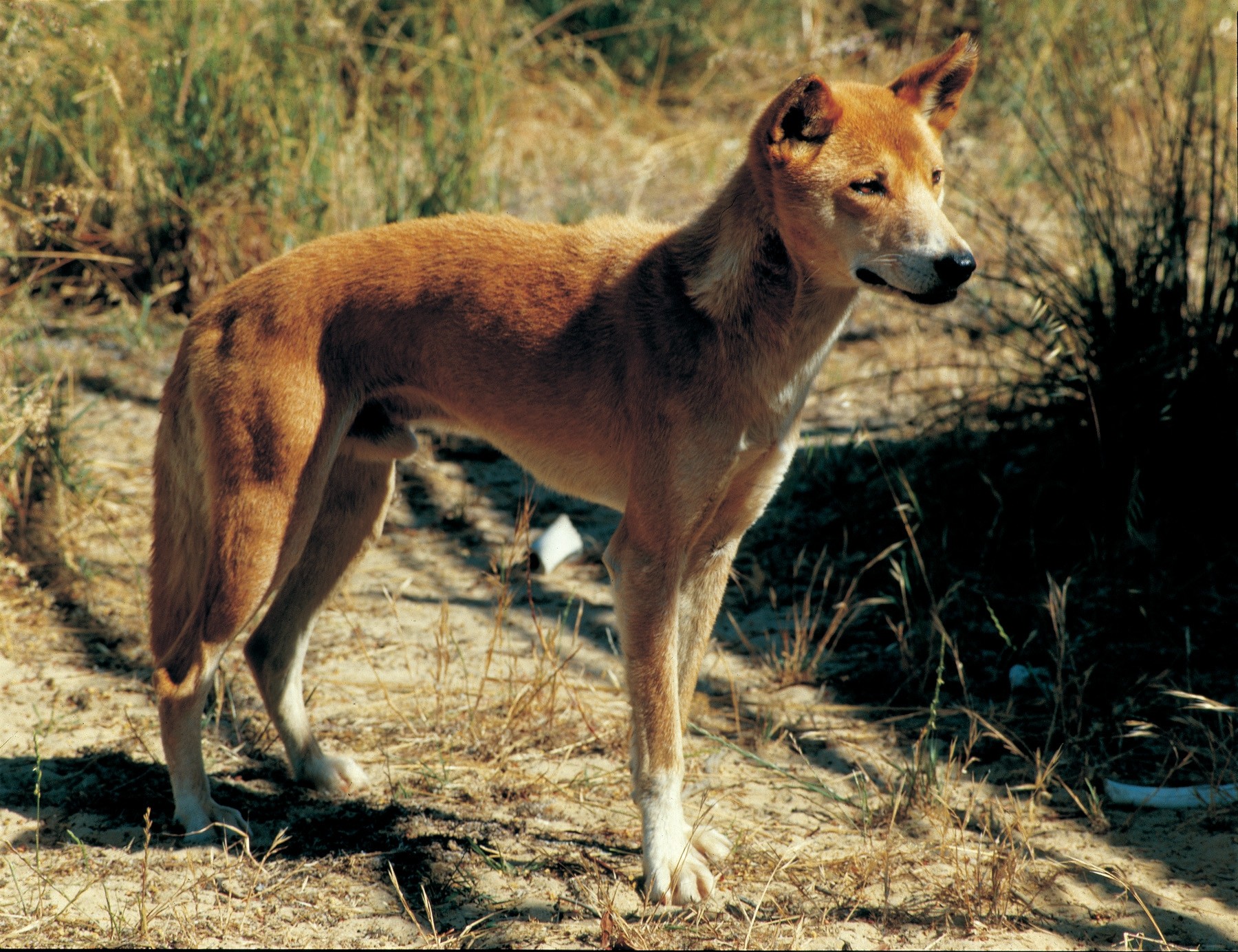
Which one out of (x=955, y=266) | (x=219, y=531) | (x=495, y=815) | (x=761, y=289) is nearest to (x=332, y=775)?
(x=495, y=815)

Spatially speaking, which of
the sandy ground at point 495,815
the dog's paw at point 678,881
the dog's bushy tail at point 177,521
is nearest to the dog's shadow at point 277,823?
the sandy ground at point 495,815

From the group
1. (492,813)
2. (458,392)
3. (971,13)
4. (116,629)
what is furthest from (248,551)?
(971,13)

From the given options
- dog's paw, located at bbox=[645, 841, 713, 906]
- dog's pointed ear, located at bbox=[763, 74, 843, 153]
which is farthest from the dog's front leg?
dog's pointed ear, located at bbox=[763, 74, 843, 153]

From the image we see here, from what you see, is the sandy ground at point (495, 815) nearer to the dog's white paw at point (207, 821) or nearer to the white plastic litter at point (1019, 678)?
the dog's white paw at point (207, 821)

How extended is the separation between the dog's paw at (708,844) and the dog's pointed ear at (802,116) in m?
1.80

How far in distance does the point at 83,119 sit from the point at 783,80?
182 inches

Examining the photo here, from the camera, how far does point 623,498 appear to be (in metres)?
3.26

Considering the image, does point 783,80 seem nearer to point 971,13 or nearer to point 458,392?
point 971,13

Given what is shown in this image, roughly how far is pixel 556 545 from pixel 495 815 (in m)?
1.59

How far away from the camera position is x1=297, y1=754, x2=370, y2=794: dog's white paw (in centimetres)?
341

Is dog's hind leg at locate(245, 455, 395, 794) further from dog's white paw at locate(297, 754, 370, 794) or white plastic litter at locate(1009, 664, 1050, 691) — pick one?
white plastic litter at locate(1009, 664, 1050, 691)

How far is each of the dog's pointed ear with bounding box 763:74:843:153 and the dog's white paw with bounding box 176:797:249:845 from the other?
2.28 m

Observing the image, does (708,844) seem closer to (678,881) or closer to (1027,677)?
(678,881)

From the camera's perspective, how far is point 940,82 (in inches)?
120
